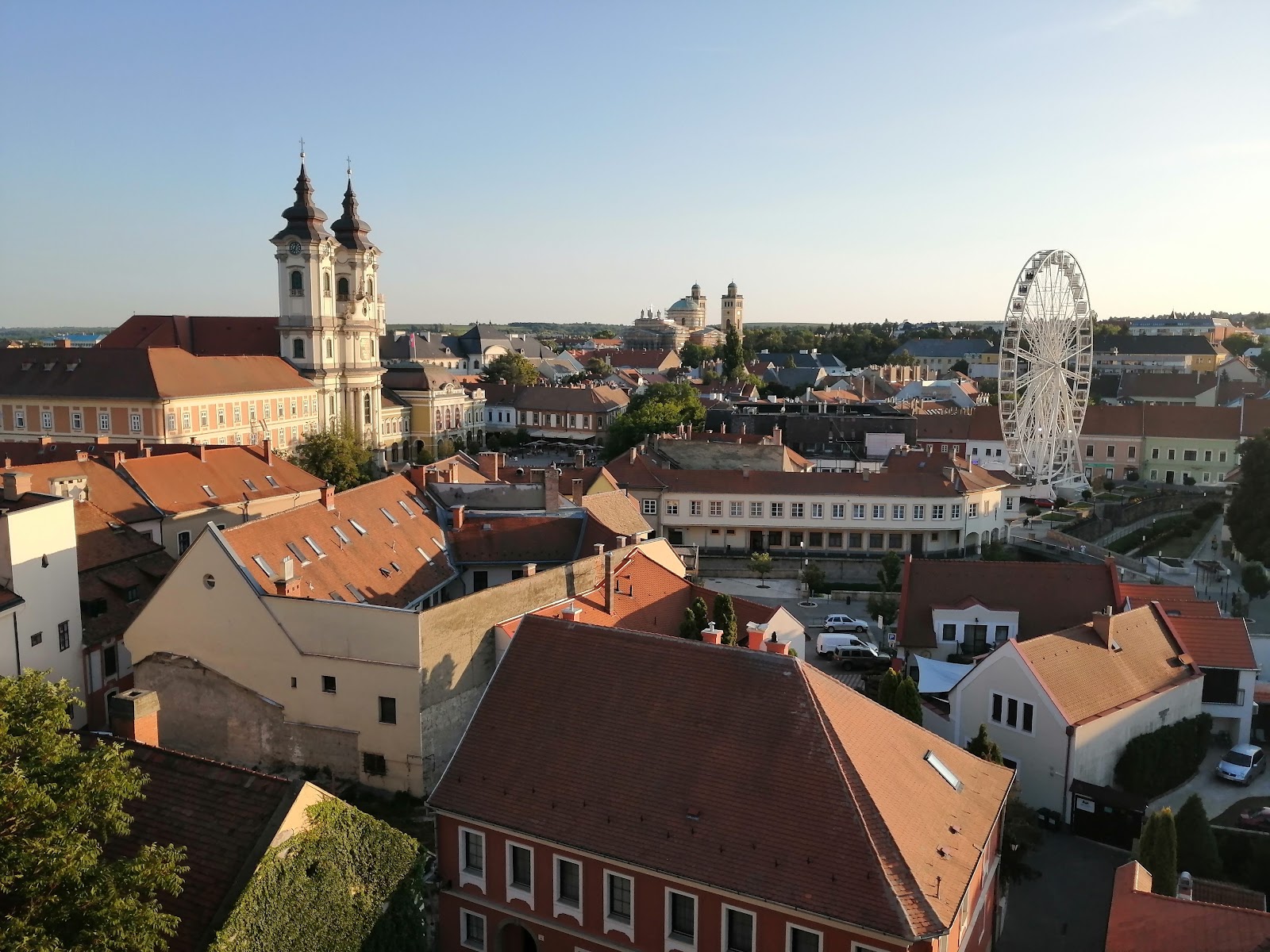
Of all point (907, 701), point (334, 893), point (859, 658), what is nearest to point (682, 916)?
point (334, 893)

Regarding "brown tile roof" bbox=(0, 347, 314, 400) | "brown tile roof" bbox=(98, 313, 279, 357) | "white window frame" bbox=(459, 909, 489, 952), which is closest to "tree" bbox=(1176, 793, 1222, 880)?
"white window frame" bbox=(459, 909, 489, 952)

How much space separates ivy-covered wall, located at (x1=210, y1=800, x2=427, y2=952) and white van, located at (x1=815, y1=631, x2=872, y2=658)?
25.0 metres

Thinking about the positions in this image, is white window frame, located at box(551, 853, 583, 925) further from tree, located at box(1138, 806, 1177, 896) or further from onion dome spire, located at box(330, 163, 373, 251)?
onion dome spire, located at box(330, 163, 373, 251)

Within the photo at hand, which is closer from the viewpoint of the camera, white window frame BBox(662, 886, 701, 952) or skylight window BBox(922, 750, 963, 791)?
white window frame BBox(662, 886, 701, 952)

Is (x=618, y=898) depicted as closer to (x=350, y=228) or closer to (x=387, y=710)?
(x=387, y=710)

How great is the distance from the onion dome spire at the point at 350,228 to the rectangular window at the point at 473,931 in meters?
79.8

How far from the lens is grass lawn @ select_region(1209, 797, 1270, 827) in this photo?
26656 mm

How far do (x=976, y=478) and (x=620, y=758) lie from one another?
45.9m

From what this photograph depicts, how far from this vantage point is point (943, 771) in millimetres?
18719

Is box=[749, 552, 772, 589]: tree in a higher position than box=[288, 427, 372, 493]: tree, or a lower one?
lower

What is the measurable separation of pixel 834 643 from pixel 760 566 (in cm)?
1424

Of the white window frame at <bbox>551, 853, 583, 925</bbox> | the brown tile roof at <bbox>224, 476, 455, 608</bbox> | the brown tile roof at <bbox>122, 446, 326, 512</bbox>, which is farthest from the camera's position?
the brown tile roof at <bbox>122, 446, 326, 512</bbox>

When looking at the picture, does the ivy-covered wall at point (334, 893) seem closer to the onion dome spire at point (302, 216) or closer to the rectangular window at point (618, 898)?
the rectangular window at point (618, 898)

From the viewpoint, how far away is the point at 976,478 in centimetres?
5925
